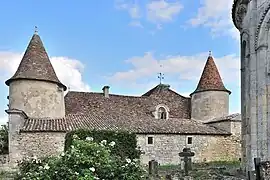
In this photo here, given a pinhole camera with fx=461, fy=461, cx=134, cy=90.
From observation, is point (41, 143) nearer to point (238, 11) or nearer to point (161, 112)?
point (161, 112)

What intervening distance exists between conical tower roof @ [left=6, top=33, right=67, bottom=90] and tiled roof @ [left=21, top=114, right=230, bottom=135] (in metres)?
3.21

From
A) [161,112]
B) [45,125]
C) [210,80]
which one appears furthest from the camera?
[210,80]

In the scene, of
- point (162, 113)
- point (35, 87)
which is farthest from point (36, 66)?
point (162, 113)

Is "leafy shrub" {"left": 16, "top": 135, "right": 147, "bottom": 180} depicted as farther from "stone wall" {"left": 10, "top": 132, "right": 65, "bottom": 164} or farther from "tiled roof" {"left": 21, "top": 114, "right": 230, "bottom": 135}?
"tiled roof" {"left": 21, "top": 114, "right": 230, "bottom": 135}

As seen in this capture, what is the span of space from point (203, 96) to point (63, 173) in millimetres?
30451

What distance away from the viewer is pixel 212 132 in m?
37.3

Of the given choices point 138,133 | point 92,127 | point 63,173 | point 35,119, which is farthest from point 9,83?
point 63,173

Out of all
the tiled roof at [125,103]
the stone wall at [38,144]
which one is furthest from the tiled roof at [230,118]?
the stone wall at [38,144]

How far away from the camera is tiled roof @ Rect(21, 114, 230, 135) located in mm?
33156

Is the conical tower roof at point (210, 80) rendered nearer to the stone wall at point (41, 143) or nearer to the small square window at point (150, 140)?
the small square window at point (150, 140)

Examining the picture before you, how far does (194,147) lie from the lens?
36.4 meters

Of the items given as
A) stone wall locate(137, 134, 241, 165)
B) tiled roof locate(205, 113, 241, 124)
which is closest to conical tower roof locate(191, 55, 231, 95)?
tiled roof locate(205, 113, 241, 124)

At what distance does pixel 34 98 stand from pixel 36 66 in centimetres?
244

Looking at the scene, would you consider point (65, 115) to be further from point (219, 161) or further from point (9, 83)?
point (219, 161)
